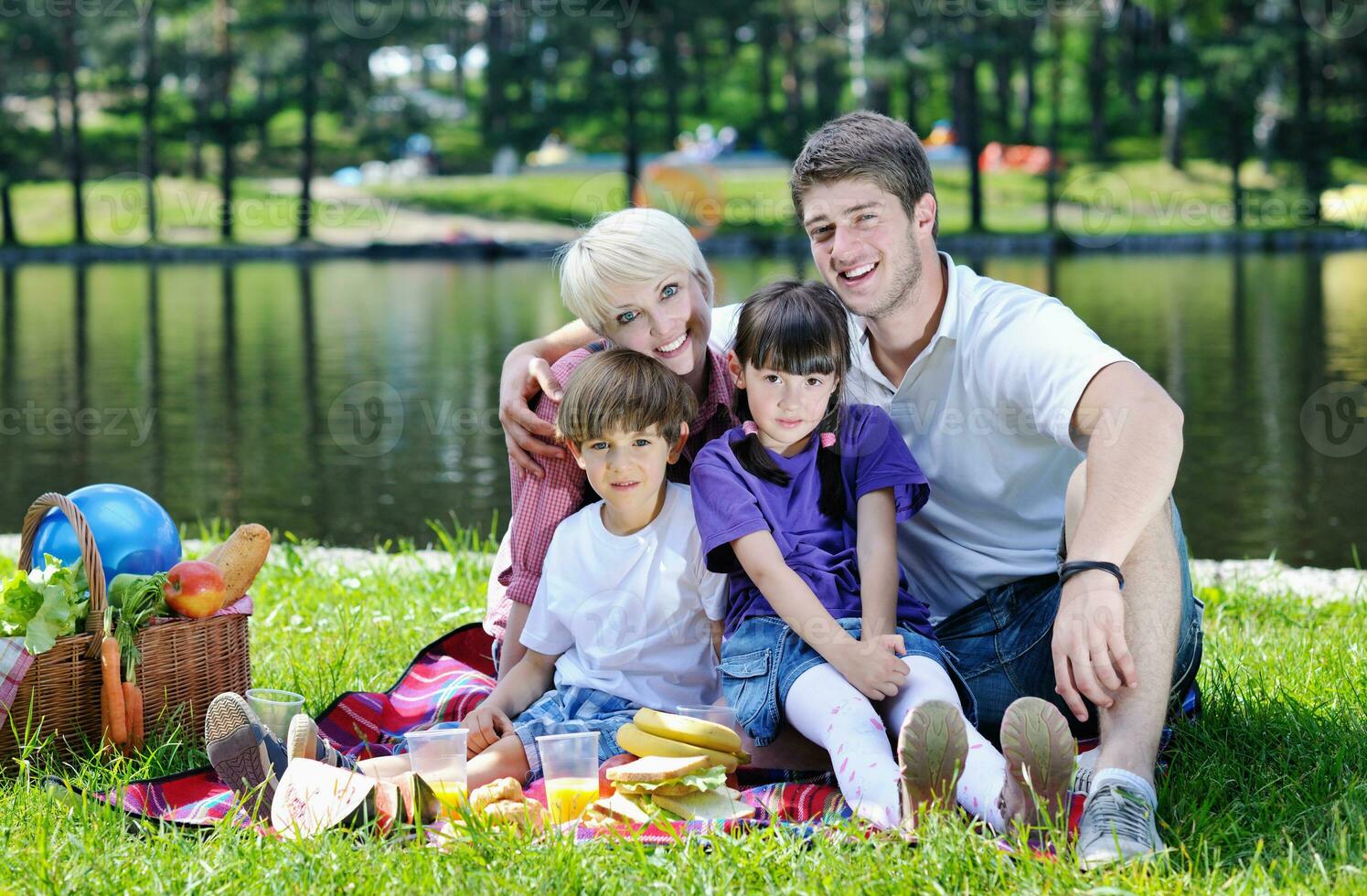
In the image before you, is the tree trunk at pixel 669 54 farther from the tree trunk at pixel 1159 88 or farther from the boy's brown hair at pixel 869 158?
the boy's brown hair at pixel 869 158

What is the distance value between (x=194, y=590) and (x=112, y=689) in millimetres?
299

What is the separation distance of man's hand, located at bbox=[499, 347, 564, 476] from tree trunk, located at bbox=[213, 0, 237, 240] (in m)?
31.6

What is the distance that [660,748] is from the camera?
2.94m

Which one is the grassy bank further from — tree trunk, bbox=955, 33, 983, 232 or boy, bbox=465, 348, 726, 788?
boy, bbox=465, 348, 726, 788

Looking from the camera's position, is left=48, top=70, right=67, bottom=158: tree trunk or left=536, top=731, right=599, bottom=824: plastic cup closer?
left=536, top=731, right=599, bottom=824: plastic cup

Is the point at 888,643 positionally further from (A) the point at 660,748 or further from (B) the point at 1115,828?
(B) the point at 1115,828

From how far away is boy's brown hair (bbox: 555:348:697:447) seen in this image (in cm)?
325

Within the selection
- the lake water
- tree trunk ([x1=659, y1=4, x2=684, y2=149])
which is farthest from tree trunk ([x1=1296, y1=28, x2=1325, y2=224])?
tree trunk ([x1=659, y1=4, x2=684, y2=149])

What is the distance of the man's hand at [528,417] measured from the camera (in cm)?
354

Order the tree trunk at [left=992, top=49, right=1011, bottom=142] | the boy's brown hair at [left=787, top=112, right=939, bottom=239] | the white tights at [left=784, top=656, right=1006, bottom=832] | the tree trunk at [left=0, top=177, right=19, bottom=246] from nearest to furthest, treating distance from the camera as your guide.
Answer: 1. the white tights at [left=784, top=656, right=1006, bottom=832]
2. the boy's brown hair at [left=787, top=112, right=939, bottom=239]
3. the tree trunk at [left=0, top=177, right=19, bottom=246]
4. the tree trunk at [left=992, top=49, right=1011, bottom=142]

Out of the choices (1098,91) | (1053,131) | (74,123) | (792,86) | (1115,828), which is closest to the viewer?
(1115,828)

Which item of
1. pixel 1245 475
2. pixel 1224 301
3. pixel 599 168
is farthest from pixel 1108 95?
pixel 1245 475

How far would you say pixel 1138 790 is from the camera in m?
2.69

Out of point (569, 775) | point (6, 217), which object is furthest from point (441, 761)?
point (6, 217)
